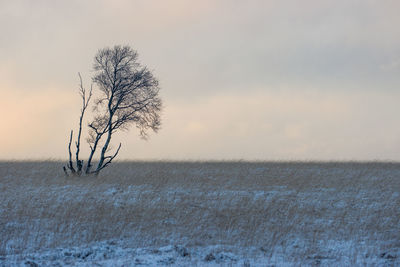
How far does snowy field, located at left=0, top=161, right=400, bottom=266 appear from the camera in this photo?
1097 cm

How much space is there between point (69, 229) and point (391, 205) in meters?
12.6

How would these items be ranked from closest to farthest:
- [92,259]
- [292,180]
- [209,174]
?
[92,259], [292,180], [209,174]

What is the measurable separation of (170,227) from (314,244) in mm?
4609

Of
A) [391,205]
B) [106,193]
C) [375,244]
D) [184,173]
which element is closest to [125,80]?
[184,173]

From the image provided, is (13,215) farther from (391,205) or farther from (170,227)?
(391,205)

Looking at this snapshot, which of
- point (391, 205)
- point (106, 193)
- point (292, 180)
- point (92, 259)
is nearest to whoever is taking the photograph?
point (92, 259)

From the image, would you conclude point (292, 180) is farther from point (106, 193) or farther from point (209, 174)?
point (106, 193)

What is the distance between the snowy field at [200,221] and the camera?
36.0 feet

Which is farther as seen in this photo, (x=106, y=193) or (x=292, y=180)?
(x=292, y=180)

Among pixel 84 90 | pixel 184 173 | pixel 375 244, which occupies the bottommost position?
Answer: pixel 375 244

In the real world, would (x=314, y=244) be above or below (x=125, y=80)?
below

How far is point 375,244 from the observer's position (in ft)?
41.7

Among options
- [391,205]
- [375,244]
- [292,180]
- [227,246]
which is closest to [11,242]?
[227,246]

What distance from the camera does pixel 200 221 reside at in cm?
1507
